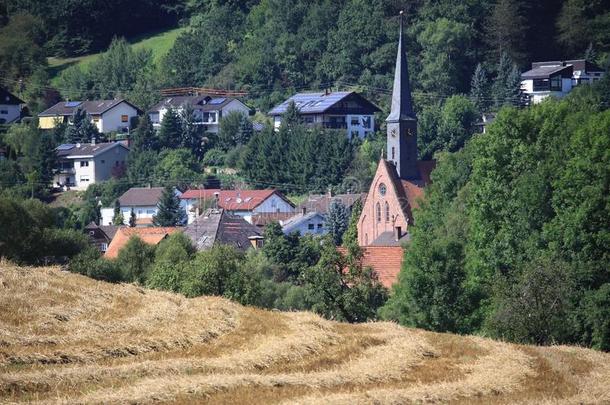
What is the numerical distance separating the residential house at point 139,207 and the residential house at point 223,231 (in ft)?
57.3

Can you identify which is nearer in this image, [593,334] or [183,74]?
[593,334]

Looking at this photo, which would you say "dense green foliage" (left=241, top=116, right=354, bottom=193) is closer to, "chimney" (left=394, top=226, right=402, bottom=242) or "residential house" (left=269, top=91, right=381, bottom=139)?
"residential house" (left=269, top=91, right=381, bottom=139)

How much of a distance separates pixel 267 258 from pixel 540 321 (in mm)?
34445

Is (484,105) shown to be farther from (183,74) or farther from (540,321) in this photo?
(540,321)

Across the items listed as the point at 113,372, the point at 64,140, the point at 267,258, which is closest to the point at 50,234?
the point at 267,258

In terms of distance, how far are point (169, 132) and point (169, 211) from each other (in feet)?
55.7

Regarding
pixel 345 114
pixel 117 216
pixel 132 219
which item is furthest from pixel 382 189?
pixel 345 114

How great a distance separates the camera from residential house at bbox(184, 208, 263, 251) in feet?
255

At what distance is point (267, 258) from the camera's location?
2904 inches

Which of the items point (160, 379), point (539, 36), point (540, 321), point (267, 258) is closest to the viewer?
point (160, 379)

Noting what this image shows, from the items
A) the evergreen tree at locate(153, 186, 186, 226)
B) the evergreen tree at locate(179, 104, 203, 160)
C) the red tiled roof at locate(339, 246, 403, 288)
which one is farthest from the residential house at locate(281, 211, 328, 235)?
the red tiled roof at locate(339, 246, 403, 288)

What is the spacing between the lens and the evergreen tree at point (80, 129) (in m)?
118

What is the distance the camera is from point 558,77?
119 meters

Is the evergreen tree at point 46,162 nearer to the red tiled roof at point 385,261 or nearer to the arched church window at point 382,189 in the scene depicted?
the arched church window at point 382,189
